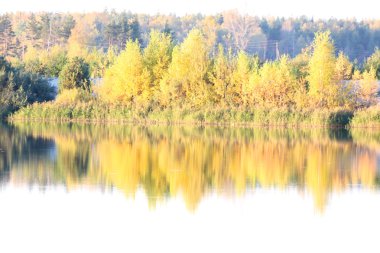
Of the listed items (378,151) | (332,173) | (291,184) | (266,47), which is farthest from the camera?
(266,47)

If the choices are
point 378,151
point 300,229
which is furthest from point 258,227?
point 378,151

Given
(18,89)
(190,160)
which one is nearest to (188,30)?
(18,89)

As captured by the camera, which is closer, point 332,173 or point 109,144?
point 332,173

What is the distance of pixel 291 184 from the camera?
704 inches

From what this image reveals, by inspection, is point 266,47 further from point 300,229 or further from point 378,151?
point 300,229

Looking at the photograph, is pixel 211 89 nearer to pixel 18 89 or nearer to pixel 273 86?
pixel 273 86

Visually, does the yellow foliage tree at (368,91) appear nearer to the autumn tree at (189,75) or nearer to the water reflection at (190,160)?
the water reflection at (190,160)

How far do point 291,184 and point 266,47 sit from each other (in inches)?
3596

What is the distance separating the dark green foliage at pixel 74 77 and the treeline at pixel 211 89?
0.21 feet

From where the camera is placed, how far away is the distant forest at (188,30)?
82.6 m

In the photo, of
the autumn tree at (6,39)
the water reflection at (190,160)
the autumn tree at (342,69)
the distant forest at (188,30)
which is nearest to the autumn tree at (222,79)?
the autumn tree at (342,69)

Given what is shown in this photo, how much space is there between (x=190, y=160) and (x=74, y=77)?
71.5 feet

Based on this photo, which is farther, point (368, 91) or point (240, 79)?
point (240, 79)

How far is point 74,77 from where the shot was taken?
42.8 m
